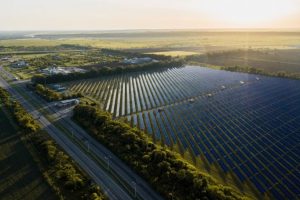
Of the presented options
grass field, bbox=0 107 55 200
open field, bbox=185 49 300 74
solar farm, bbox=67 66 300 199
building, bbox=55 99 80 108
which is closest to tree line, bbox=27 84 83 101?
building, bbox=55 99 80 108

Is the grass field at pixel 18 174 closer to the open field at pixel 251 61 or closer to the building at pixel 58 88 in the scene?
the building at pixel 58 88

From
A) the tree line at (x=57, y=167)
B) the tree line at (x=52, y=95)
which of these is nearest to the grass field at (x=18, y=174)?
the tree line at (x=57, y=167)

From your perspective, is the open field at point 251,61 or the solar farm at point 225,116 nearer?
the solar farm at point 225,116

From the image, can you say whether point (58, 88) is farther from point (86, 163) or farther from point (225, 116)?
point (225, 116)

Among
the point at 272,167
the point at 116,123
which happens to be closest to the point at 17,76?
the point at 116,123

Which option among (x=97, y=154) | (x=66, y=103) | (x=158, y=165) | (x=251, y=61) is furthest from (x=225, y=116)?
(x=251, y=61)

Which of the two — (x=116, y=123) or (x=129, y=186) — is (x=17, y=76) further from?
(x=129, y=186)
